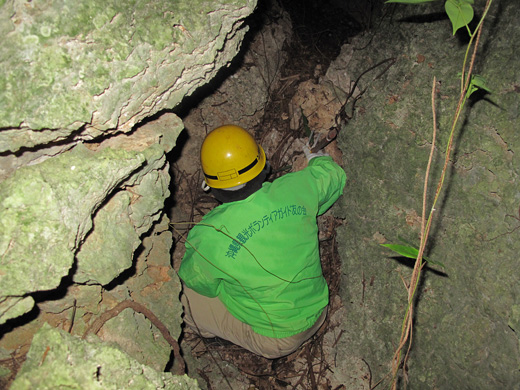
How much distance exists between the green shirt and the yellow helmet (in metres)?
0.19

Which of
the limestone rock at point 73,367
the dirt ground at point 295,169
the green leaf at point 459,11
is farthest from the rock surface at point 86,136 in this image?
the dirt ground at point 295,169

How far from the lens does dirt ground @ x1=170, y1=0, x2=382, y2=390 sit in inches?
124

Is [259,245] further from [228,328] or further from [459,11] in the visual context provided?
[459,11]

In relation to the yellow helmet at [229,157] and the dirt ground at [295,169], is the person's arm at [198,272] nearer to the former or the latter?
the yellow helmet at [229,157]

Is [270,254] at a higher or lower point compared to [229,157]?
lower

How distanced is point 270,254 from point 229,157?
2.44ft

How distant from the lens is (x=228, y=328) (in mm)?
3006

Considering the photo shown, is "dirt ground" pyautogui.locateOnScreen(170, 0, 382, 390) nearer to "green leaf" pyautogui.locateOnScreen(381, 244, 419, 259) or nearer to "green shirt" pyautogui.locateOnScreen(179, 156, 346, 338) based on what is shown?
"green shirt" pyautogui.locateOnScreen(179, 156, 346, 338)

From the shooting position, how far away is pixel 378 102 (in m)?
2.58

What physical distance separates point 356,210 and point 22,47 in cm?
234

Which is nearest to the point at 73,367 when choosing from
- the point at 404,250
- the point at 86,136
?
the point at 86,136

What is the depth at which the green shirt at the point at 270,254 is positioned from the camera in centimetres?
235

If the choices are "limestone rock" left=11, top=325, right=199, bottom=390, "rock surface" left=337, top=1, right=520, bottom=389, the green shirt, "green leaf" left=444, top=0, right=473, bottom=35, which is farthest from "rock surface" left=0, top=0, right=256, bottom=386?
"rock surface" left=337, top=1, right=520, bottom=389

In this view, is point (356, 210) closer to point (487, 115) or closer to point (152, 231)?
point (487, 115)
